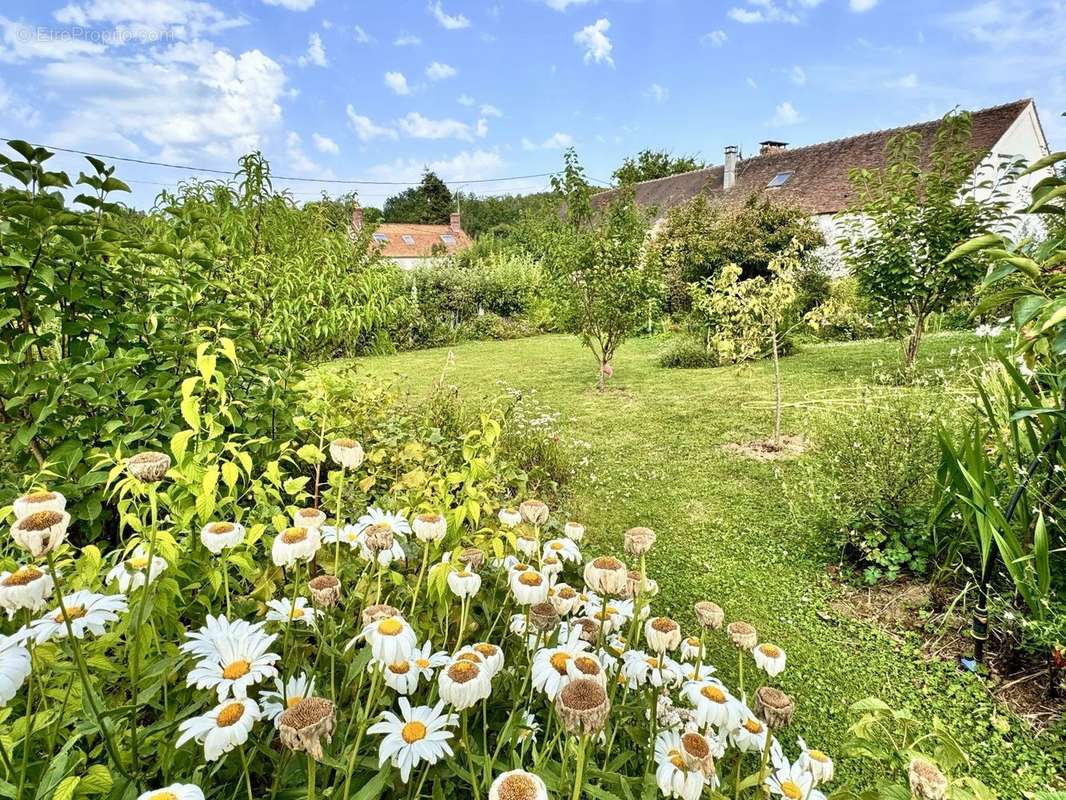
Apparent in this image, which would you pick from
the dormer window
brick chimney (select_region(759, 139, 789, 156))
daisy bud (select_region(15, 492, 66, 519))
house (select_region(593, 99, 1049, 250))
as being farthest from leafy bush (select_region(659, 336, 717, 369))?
brick chimney (select_region(759, 139, 789, 156))

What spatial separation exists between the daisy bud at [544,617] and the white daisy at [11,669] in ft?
2.44

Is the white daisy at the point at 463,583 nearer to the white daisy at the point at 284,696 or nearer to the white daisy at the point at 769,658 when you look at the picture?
the white daisy at the point at 284,696

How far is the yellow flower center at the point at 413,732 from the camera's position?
0.79 m

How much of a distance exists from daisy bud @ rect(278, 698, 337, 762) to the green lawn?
74.9 inches

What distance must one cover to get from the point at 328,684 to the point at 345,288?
2852 mm

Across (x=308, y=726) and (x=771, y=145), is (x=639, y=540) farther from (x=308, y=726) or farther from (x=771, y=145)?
(x=771, y=145)

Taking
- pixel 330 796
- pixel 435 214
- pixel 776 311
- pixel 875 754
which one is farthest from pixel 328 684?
pixel 435 214

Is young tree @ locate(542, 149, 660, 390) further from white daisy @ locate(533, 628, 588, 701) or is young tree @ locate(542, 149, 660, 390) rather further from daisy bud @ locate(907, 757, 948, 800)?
daisy bud @ locate(907, 757, 948, 800)

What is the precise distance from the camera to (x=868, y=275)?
6820mm

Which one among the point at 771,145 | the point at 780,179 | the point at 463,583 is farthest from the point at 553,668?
the point at 771,145

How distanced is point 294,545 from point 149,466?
26 centimetres

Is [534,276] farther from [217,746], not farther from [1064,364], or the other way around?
[217,746]

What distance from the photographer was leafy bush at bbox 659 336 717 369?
9.20 metres

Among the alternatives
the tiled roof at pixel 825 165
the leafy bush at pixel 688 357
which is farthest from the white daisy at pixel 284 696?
the tiled roof at pixel 825 165
